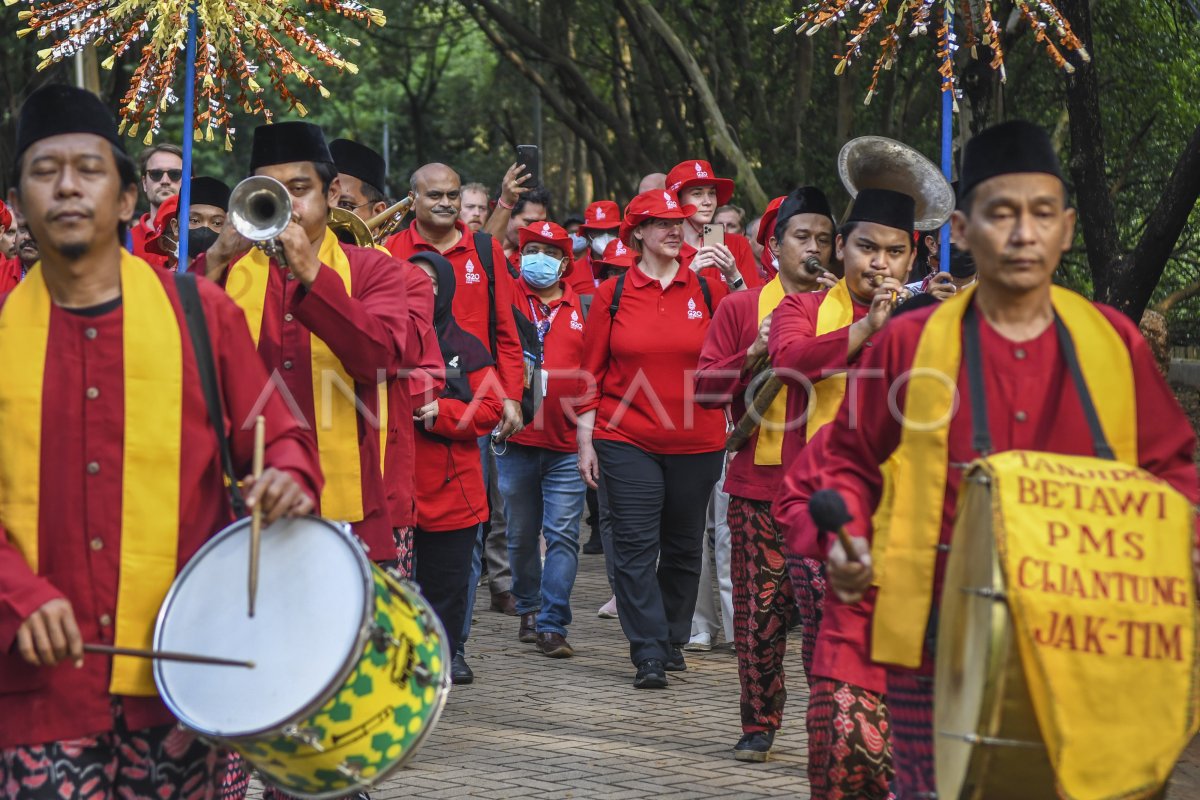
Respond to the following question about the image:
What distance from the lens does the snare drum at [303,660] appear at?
4.14 meters

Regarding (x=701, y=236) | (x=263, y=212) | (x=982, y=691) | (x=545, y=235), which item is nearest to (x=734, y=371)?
(x=263, y=212)

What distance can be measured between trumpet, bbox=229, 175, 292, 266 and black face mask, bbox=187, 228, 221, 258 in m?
2.71

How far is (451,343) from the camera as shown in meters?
9.14

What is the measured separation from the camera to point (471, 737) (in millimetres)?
8438

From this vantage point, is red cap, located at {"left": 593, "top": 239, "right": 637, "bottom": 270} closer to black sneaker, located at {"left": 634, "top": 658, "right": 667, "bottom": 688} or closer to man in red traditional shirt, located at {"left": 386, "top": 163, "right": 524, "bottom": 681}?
man in red traditional shirt, located at {"left": 386, "top": 163, "right": 524, "bottom": 681}

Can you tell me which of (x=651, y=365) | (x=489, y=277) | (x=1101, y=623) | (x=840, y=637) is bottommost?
(x=840, y=637)

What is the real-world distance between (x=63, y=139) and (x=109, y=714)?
1404 mm

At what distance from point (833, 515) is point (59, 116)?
2.13 meters

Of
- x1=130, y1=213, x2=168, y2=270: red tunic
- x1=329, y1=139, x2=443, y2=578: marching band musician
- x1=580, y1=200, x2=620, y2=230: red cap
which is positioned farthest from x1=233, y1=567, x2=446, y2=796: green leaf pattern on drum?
x1=580, y1=200, x2=620, y2=230: red cap

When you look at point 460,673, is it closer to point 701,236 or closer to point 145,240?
point 145,240

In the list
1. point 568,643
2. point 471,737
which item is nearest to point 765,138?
point 568,643

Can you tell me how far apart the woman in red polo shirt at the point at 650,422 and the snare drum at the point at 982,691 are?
547 cm

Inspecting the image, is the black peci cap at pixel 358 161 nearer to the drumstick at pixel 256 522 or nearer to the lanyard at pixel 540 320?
the lanyard at pixel 540 320

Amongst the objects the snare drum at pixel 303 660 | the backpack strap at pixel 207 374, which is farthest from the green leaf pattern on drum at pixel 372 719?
the backpack strap at pixel 207 374
